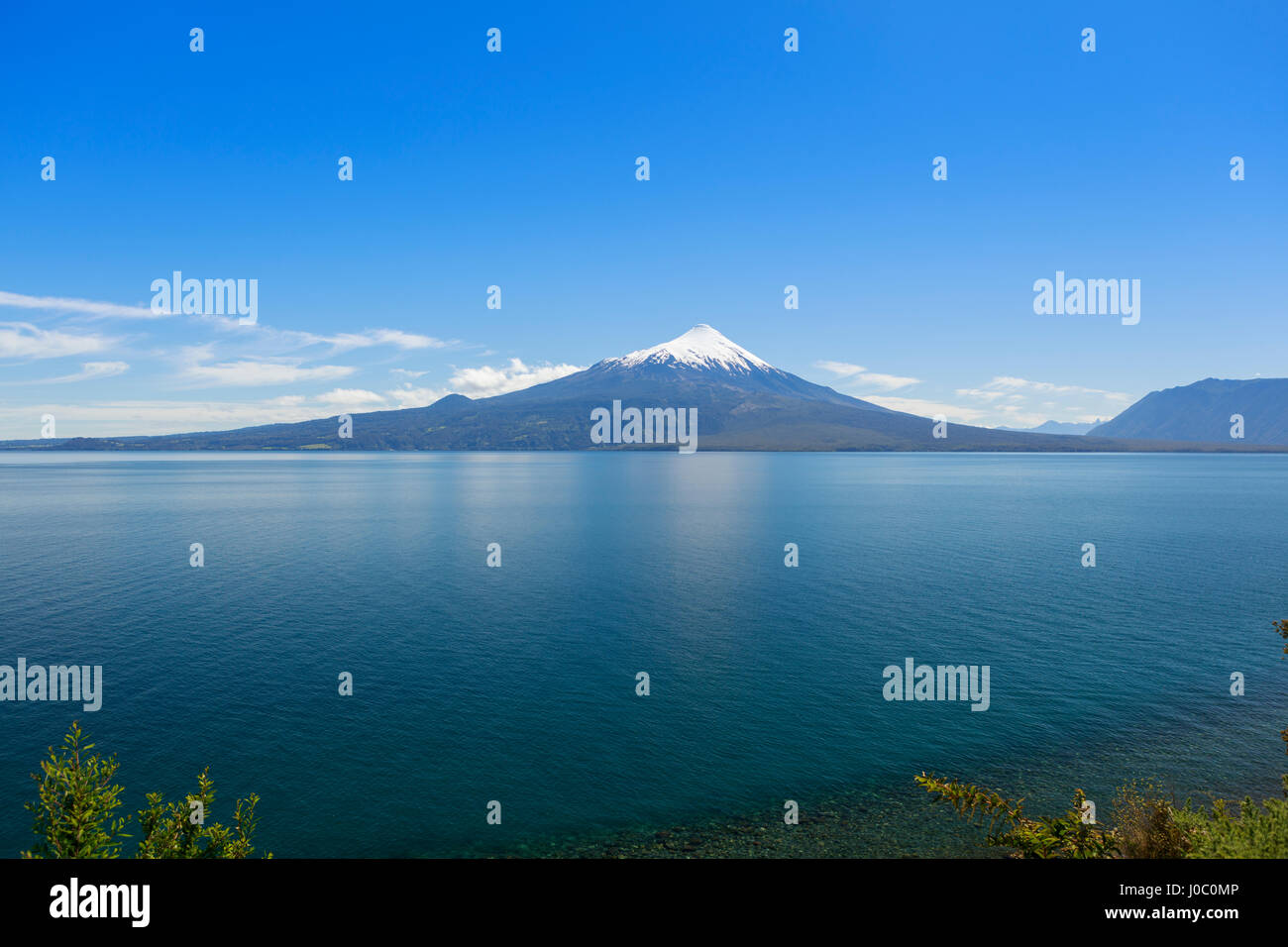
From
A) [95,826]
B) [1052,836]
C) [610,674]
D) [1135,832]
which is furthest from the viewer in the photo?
[610,674]

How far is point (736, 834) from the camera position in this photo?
3500 centimetres

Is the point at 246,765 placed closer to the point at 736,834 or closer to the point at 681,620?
the point at 736,834

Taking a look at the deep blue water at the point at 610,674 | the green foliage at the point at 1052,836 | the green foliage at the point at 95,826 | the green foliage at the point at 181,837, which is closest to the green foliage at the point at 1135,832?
the green foliage at the point at 1052,836

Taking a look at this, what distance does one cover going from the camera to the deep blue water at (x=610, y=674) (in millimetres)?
39188

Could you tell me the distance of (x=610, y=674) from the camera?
5653 cm

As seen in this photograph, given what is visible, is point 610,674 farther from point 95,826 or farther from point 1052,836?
point 95,826

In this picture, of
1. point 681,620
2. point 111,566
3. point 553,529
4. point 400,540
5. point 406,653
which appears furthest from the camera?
point 553,529

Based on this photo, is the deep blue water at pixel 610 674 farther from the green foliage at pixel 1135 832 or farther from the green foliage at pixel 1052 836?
the green foliage at pixel 1052 836

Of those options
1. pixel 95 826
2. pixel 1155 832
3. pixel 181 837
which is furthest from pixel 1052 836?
pixel 95 826

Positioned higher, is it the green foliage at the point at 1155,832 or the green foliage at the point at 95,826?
the green foliage at the point at 95,826

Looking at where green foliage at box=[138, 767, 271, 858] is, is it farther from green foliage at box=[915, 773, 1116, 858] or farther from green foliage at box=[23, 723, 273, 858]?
green foliage at box=[915, 773, 1116, 858]

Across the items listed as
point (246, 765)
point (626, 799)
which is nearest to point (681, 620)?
point (626, 799)

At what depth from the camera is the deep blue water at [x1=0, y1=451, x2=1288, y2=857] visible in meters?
39.2

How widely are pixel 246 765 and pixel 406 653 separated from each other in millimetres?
19673
